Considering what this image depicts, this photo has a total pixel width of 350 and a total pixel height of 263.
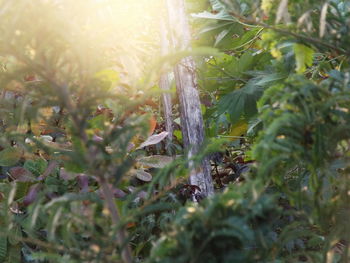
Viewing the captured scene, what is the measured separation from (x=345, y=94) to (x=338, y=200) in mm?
243

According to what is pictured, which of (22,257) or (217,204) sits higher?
(217,204)

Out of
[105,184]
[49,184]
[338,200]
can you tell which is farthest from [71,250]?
[49,184]

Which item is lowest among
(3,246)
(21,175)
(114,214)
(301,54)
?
(3,246)

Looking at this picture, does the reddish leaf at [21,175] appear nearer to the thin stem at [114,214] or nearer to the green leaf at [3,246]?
the green leaf at [3,246]

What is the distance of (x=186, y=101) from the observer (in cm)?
200

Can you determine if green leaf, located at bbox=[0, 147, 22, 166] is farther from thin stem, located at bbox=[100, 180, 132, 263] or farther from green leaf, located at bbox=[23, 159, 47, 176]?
thin stem, located at bbox=[100, 180, 132, 263]

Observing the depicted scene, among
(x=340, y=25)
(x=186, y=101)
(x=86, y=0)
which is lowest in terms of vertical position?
(x=186, y=101)

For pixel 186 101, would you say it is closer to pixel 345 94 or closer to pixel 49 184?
pixel 49 184

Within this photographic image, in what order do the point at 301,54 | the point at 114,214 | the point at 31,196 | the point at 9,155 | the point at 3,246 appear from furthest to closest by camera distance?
1. the point at 9,155
2. the point at 3,246
3. the point at 31,196
4. the point at 301,54
5. the point at 114,214

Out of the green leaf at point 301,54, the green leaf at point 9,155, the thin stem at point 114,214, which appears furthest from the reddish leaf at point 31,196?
the green leaf at point 301,54

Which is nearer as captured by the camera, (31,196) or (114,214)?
(114,214)

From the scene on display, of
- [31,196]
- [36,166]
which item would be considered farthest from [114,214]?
[36,166]

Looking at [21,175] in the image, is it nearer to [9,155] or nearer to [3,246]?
[9,155]

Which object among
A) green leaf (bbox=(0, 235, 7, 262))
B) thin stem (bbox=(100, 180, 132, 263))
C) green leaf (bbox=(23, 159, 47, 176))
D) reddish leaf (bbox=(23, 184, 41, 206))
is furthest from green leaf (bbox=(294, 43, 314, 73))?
green leaf (bbox=(0, 235, 7, 262))
